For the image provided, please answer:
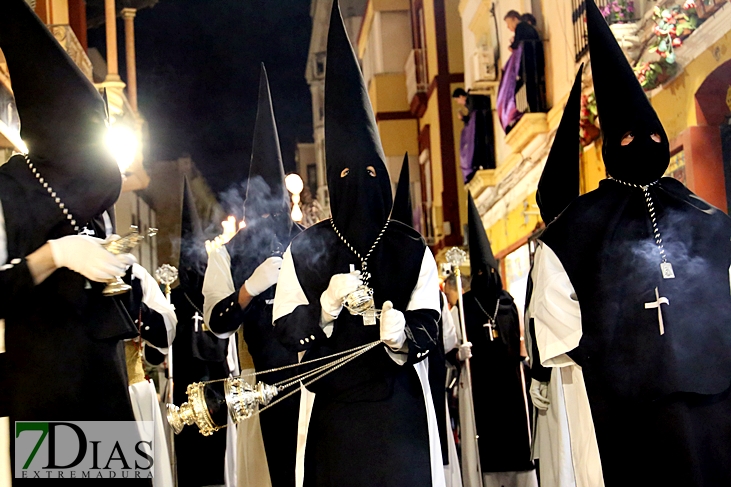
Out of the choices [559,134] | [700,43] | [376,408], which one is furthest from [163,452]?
[700,43]

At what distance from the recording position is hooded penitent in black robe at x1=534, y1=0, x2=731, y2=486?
13.6 ft

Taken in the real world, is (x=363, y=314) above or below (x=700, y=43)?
below

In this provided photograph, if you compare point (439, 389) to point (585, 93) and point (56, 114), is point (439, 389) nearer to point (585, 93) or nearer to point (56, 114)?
point (56, 114)

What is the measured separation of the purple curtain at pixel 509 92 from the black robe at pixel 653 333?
9.22m

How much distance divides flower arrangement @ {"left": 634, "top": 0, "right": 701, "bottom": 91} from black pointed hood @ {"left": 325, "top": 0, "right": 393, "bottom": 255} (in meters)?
4.22

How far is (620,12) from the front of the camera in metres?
9.17

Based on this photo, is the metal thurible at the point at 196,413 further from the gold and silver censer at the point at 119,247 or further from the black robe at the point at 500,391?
the black robe at the point at 500,391

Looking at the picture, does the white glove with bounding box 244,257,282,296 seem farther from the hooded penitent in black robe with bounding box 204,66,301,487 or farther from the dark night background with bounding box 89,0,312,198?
the dark night background with bounding box 89,0,312,198

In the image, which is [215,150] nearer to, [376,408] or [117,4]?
[117,4]

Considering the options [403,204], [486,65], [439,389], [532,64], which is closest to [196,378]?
[403,204]

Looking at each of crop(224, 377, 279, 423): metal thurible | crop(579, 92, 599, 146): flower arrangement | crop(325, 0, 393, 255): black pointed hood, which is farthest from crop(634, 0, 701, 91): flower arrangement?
crop(224, 377, 279, 423): metal thurible

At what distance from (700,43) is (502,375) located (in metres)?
3.20

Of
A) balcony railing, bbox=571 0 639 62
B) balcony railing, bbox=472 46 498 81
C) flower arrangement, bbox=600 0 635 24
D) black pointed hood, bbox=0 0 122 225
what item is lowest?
black pointed hood, bbox=0 0 122 225

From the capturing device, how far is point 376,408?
14.2 ft
